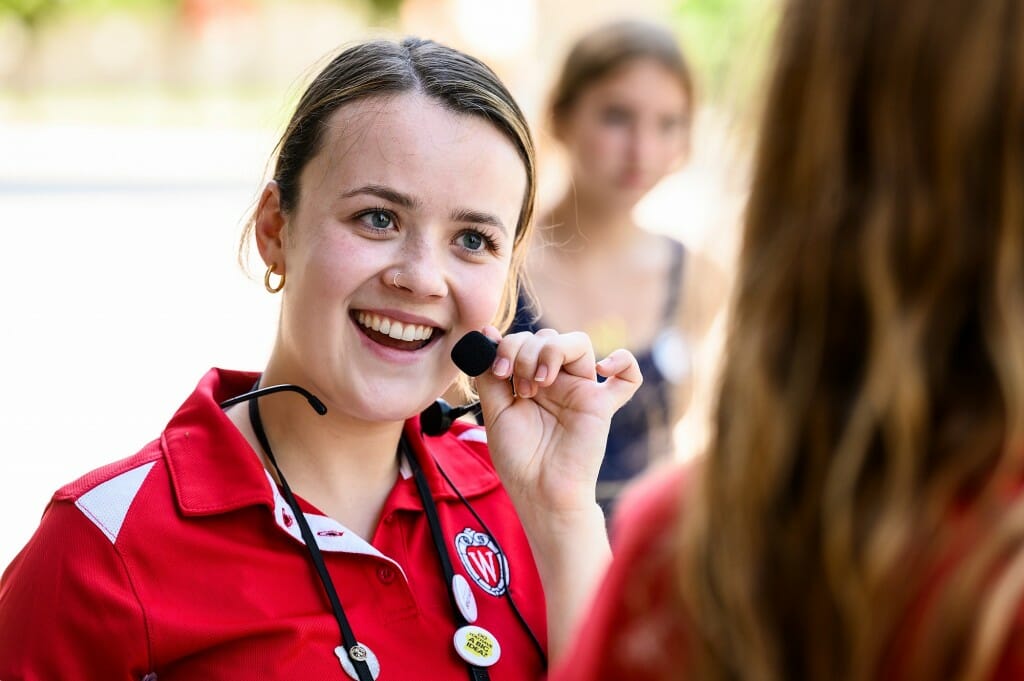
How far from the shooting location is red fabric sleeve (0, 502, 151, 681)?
1.48 m

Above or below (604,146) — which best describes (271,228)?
below

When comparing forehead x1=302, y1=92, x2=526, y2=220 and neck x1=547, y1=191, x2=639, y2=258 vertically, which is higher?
forehead x1=302, y1=92, x2=526, y2=220

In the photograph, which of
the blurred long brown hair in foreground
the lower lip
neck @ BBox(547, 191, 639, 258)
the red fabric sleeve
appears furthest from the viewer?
neck @ BBox(547, 191, 639, 258)

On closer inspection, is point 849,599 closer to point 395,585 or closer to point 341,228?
point 395,585

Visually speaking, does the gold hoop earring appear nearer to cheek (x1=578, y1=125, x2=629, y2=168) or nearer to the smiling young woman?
the smiling young woman

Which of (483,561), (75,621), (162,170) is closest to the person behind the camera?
(75,621)

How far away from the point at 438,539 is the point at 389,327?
326 millimetres

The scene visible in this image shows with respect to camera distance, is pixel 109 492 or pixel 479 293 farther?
pixel 479 293

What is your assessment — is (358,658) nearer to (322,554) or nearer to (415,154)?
(322,554)

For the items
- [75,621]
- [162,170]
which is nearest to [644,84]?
[75,621]

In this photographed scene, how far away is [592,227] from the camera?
353 centimetres

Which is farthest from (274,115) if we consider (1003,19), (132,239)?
(132,239)

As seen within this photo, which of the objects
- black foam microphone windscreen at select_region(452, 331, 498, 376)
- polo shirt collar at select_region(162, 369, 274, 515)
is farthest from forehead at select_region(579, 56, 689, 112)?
polo shirt collar at select_region(162, 369, 274, 515)

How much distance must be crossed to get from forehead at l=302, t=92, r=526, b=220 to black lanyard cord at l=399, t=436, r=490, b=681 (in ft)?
1.36
